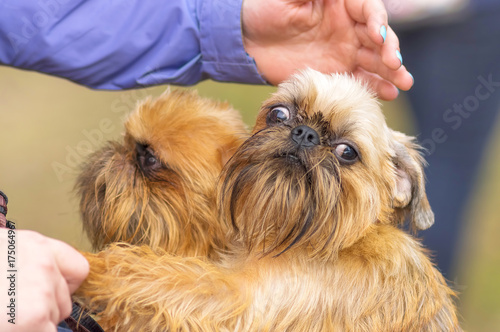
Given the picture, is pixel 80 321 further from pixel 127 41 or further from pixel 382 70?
pixel 382 70

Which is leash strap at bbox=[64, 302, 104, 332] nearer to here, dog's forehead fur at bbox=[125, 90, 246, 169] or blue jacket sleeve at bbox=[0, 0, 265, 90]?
dog's forehead fur at bbox=[125, 90, 246, 169]

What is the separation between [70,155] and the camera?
14.4 ft

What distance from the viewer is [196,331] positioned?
78.7 inches

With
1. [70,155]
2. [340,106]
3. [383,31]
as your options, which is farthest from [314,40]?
[70,155]

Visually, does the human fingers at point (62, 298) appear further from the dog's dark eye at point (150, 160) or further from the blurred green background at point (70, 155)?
the blurred green background at point (70, 155)

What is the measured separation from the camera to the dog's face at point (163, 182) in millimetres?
2273

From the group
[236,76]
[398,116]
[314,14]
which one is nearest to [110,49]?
[236,76]

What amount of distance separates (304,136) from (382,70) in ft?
2.64

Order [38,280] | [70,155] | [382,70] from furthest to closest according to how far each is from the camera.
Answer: [70,155]
[382,70]
[38,280]

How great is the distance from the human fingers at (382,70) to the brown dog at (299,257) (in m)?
0.37

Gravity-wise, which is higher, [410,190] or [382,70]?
[382,70]

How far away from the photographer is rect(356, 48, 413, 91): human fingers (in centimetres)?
254

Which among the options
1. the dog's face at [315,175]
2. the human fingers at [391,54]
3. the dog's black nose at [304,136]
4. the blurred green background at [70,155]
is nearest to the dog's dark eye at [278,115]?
the dog's face at [315,175]

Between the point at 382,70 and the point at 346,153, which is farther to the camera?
the point at 382,70
